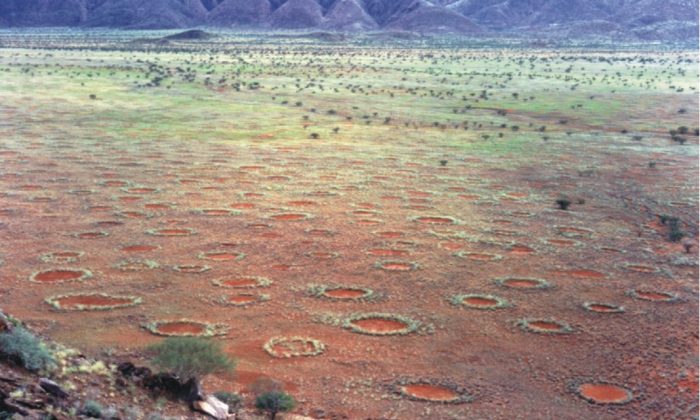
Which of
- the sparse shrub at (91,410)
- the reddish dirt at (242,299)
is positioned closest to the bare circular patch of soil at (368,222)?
the reddish dirt at (242,299)

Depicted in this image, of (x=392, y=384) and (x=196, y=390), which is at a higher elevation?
(x=196, y=390)

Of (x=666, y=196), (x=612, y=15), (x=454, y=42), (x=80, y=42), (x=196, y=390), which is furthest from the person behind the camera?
(x=612, y=15)

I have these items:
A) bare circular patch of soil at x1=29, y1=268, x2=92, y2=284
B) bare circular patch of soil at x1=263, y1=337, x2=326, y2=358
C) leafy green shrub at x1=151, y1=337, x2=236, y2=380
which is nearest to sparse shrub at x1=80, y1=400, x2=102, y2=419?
leafy green shrub at x1=151, y1=337, x2=236, y2=380

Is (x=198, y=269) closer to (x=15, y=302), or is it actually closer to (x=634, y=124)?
(x=15, y=302)

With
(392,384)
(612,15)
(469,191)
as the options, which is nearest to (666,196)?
(469,191)

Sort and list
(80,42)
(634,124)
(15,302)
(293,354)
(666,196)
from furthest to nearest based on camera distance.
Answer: (80,42)
(634,124)
(666,196)
(15,302)
(293,354)

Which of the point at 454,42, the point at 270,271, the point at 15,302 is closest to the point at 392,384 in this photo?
the point at 270,271

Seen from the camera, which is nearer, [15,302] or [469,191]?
[15,302]

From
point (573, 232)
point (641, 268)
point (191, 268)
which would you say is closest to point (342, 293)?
point (191, 268)
